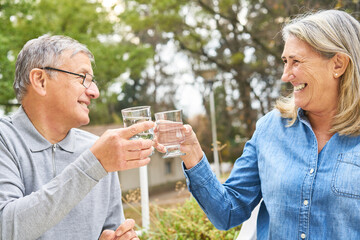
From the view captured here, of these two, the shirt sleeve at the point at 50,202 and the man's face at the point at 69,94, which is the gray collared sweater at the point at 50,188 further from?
the man's face at the point at 69,94

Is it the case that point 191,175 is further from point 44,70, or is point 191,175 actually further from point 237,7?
point 237,7

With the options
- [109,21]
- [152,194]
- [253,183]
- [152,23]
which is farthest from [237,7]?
[253,183]

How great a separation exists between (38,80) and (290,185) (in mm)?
1244

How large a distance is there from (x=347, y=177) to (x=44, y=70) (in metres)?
1.42

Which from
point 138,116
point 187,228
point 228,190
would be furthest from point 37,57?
point 187,228

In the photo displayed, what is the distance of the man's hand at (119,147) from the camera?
48.9 inches

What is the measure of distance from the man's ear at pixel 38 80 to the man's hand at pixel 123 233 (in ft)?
2.28

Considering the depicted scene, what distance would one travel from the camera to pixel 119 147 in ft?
4.08

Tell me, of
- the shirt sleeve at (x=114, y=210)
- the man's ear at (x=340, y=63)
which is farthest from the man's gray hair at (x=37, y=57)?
the man's ear at (x=340, y=63)

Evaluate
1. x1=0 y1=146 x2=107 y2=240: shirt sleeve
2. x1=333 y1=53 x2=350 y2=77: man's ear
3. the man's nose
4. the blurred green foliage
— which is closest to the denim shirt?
x1=333 y1=53 x2=350 y2=77: man's ear

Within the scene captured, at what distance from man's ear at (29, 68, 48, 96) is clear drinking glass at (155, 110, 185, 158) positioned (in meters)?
0.54

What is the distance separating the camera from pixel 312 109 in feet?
5.82

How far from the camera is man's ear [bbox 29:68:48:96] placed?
1619 millimetres

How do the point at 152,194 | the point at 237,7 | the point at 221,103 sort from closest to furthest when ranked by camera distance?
the point at 237,7, the point at 221,103, the point at 152,194
